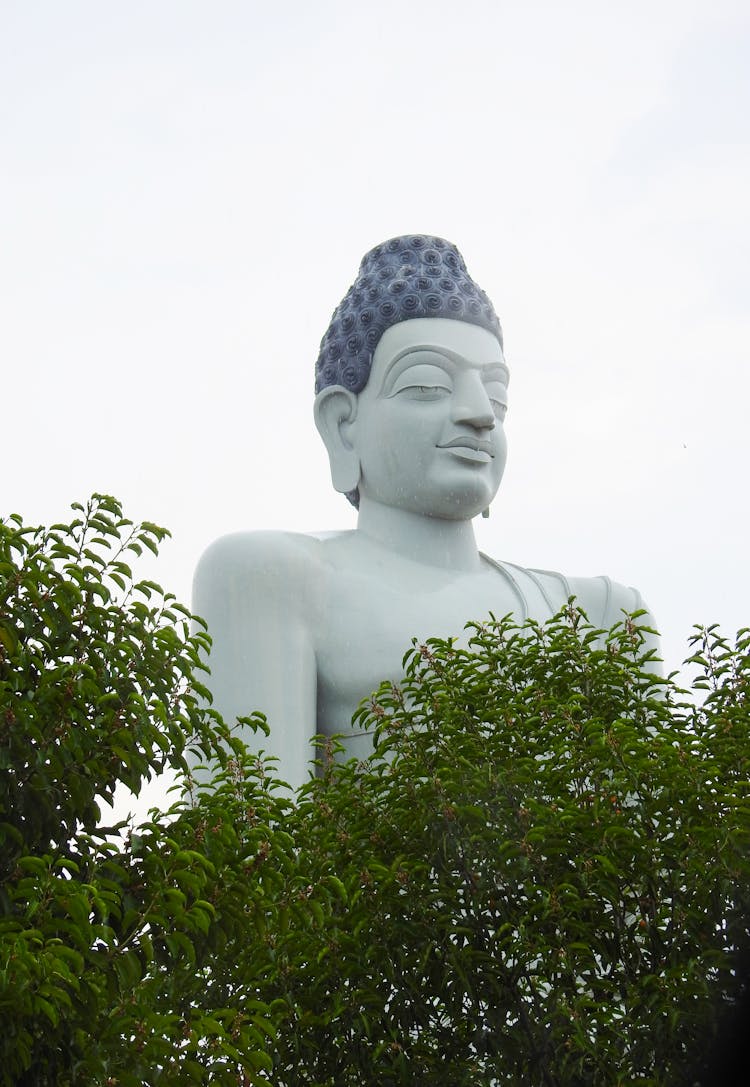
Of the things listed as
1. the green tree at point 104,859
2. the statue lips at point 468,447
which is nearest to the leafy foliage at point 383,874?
the green tree at point 104,859

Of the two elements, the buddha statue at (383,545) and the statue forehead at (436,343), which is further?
the statue forehead at (436,343)

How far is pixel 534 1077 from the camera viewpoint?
602 centimetres

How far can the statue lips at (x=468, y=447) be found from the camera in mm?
9141

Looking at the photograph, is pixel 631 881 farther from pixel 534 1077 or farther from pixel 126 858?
pixel 126 858

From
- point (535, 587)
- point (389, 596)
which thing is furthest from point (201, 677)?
point (535, 587)

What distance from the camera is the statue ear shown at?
964 cm

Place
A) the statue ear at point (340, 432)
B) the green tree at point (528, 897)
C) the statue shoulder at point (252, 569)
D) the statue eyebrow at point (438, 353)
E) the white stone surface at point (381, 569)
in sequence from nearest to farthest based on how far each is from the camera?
1. the green tree at point (528, 897)
2. the white stone surface at point (381, 569)
3. the statue shoulder at point (252, 569)
4. the statue eyebrow at point (438, 353)
5. the statue ear at point (340, 432)

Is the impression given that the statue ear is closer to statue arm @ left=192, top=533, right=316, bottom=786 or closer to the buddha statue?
the buddha statue

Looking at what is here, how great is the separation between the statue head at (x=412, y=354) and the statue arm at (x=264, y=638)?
0.94 meters

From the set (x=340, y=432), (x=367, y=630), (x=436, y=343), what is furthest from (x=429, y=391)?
(x=367, y=630)

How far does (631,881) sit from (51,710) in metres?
2.19

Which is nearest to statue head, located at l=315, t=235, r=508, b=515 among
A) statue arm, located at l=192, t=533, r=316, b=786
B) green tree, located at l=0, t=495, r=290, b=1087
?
statue arm, located at l=192, t=533, r=316, b=786

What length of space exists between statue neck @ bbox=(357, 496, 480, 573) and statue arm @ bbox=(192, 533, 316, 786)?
2.14 ft

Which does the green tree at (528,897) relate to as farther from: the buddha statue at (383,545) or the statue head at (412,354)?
the statue head at (412,354)
